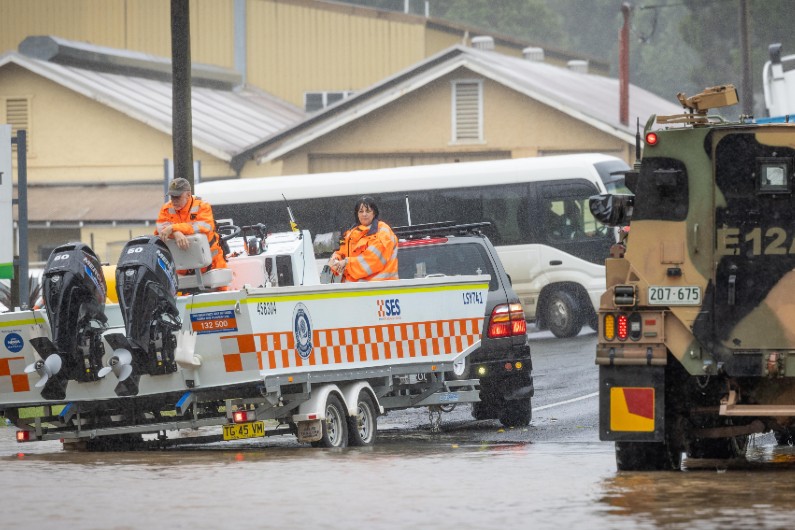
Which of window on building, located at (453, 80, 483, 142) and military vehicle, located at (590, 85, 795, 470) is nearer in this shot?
military vehicle, located at (590, 85, 795, 470)

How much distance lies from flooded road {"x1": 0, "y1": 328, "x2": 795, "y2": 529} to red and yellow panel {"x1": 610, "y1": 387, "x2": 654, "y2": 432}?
12.1 inches

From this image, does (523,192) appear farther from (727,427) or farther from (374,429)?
(727,427)

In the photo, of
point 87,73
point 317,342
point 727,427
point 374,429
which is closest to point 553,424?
point 374,429

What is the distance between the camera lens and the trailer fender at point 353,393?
530 inches


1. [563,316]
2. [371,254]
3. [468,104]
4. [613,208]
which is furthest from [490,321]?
[468,104]

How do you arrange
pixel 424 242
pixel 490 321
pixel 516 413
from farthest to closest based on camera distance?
pixel 424 242 → pixel 516 413 → pixel 490 321

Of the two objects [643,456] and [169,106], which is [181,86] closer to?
[643,456]

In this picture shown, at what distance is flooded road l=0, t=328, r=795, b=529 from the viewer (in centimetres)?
846

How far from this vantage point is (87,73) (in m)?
45.3

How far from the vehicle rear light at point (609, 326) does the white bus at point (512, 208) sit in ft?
52.5

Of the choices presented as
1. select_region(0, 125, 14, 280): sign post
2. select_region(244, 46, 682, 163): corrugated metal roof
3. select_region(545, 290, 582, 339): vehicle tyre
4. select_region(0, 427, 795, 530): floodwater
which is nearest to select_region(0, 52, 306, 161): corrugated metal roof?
select_region(244, 46, 682, 163): corrugated metal roof

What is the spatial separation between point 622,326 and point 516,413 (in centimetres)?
572

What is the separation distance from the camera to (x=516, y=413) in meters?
16.0

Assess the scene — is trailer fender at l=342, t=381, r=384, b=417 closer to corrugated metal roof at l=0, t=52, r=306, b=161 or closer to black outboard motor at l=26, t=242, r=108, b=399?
black outboard motor at l=26, t=242, r=108, b=399
